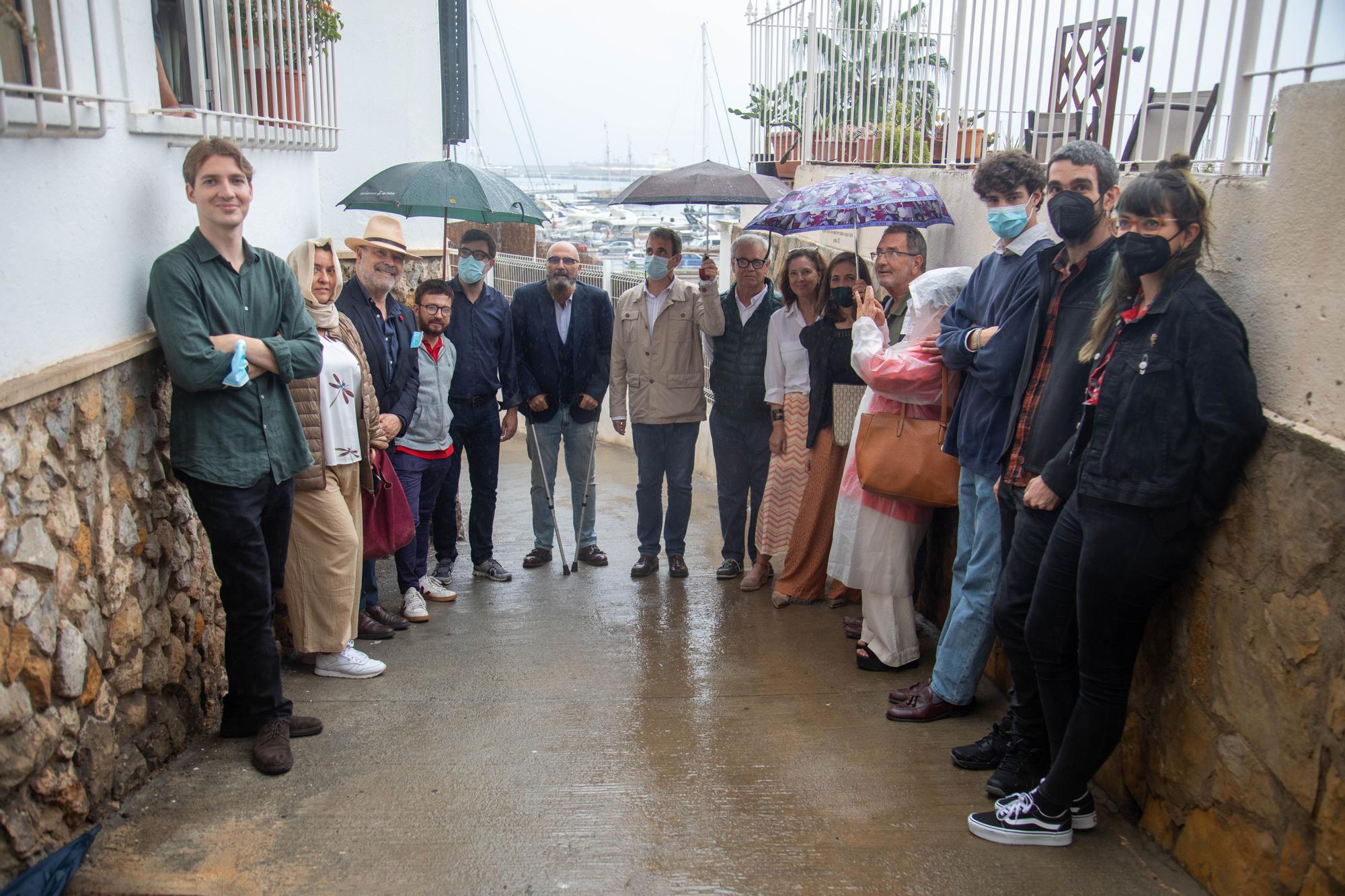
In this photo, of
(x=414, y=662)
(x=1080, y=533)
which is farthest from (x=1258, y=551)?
(x=414, y=662)

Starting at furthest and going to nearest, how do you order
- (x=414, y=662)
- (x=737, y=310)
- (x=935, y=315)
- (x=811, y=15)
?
(x=811, y=15) < (x=737, y=310) < (x=414, y=662) < (x=935, y=315)

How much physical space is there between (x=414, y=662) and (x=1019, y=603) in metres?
2.71

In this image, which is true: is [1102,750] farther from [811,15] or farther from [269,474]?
[811,15]

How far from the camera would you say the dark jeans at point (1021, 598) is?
3.25 metres

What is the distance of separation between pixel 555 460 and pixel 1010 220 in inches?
137

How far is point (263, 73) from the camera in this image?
17.2ft

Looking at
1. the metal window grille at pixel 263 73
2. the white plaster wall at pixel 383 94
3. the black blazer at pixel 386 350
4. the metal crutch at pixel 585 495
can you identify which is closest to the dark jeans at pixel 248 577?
the black blazer at pixel 386 350

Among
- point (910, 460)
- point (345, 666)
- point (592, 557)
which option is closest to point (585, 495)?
point (592, 557)

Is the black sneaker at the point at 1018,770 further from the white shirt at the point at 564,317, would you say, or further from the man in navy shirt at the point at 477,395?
the white shirt at the point at 564,317

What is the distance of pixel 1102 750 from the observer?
3033mm

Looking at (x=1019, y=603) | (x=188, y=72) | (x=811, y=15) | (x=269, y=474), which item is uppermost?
(x=811, y=15)

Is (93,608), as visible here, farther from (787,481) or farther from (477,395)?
(787,481)

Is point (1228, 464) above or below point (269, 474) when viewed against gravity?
above

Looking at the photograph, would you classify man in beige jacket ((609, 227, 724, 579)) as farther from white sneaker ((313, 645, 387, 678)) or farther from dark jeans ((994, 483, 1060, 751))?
dark jeans ((994, 483, 1060, 751))
